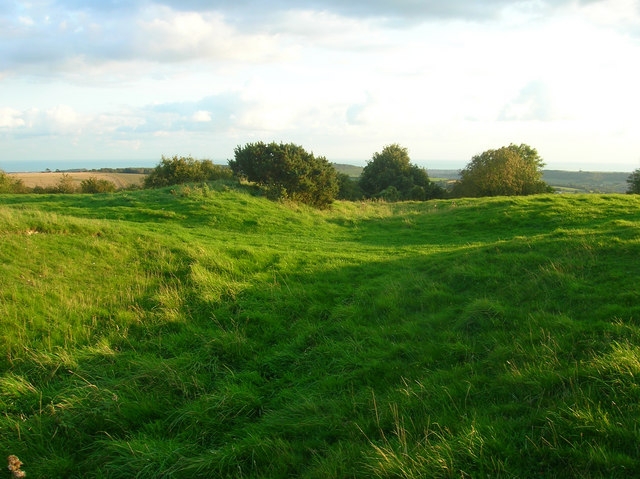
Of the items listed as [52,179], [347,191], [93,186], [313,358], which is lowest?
[313,358]

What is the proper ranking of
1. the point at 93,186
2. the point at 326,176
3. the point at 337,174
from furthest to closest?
the point at 93,186 < the point at 337,174 < the point at 326,176

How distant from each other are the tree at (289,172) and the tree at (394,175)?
71.0 feet

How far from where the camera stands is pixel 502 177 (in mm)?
33562

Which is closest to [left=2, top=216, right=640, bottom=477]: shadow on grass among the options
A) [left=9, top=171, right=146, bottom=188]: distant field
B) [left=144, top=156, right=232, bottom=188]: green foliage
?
[left=144, top=156, right=232, bottom=188]: green foliage

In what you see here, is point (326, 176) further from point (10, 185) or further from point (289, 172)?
point (10, 185)

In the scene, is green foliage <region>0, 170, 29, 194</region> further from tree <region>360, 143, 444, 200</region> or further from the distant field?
tree <region>360, 143, 444, 200</region>

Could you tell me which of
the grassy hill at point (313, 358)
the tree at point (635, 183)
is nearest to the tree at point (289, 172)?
the grassy hill at point (313, 358)

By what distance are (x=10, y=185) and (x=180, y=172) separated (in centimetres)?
1863

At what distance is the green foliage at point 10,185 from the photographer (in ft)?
116

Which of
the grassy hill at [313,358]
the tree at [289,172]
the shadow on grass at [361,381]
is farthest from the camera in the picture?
the tree at [289,172]

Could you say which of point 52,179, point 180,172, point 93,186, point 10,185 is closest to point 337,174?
point 180,172

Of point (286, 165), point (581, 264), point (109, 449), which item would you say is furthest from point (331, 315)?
point (286, 165)

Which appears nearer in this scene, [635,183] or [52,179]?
[635,183]

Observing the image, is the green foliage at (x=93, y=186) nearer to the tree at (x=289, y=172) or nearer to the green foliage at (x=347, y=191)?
the tree at (x=289, y=172)
